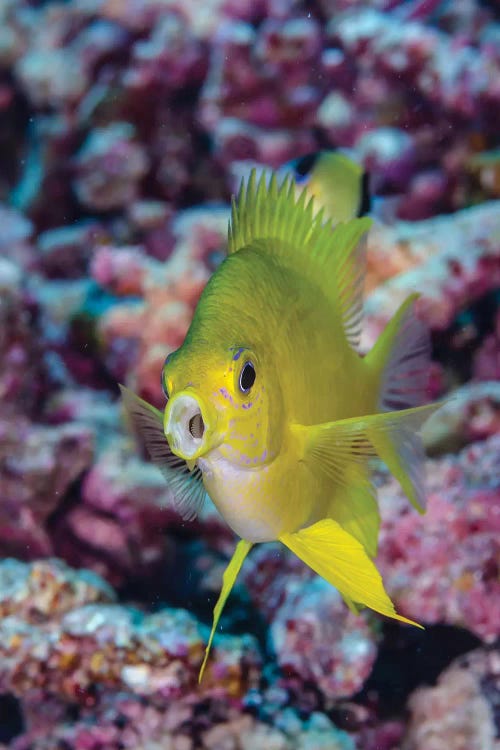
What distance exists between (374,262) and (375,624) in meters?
1.70

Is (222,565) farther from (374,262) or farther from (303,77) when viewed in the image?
(303,77)

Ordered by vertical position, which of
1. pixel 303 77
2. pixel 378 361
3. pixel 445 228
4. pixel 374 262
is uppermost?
pixel 303 77

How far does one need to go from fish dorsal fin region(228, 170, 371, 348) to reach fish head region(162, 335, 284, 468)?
0.37 meters

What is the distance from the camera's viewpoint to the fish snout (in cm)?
110

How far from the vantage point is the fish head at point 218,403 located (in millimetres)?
1110

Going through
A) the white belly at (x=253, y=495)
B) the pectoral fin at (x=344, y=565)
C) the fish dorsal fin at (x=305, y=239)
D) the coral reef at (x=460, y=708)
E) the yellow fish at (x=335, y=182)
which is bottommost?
the coral reef at (x=460, y=708)

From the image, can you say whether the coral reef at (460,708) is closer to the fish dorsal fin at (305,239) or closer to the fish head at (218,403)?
the fish dorsal fin at (305,239)

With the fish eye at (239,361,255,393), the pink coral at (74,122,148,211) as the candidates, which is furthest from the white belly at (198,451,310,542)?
the pink coral at (74,122,148,211)

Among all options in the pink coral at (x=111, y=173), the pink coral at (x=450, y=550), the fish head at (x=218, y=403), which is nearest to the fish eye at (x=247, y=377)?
the fish head at (x=218, y=403)

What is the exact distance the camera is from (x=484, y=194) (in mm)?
3977

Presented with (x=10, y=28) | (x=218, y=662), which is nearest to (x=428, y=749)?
(x=218, y=662)

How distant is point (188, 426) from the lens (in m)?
1.13

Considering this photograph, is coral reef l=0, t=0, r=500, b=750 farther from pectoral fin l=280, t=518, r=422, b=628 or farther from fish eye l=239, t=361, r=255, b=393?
fish eye l=239, t=361, r=255, b=393

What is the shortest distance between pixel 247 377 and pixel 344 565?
0.43 meters
